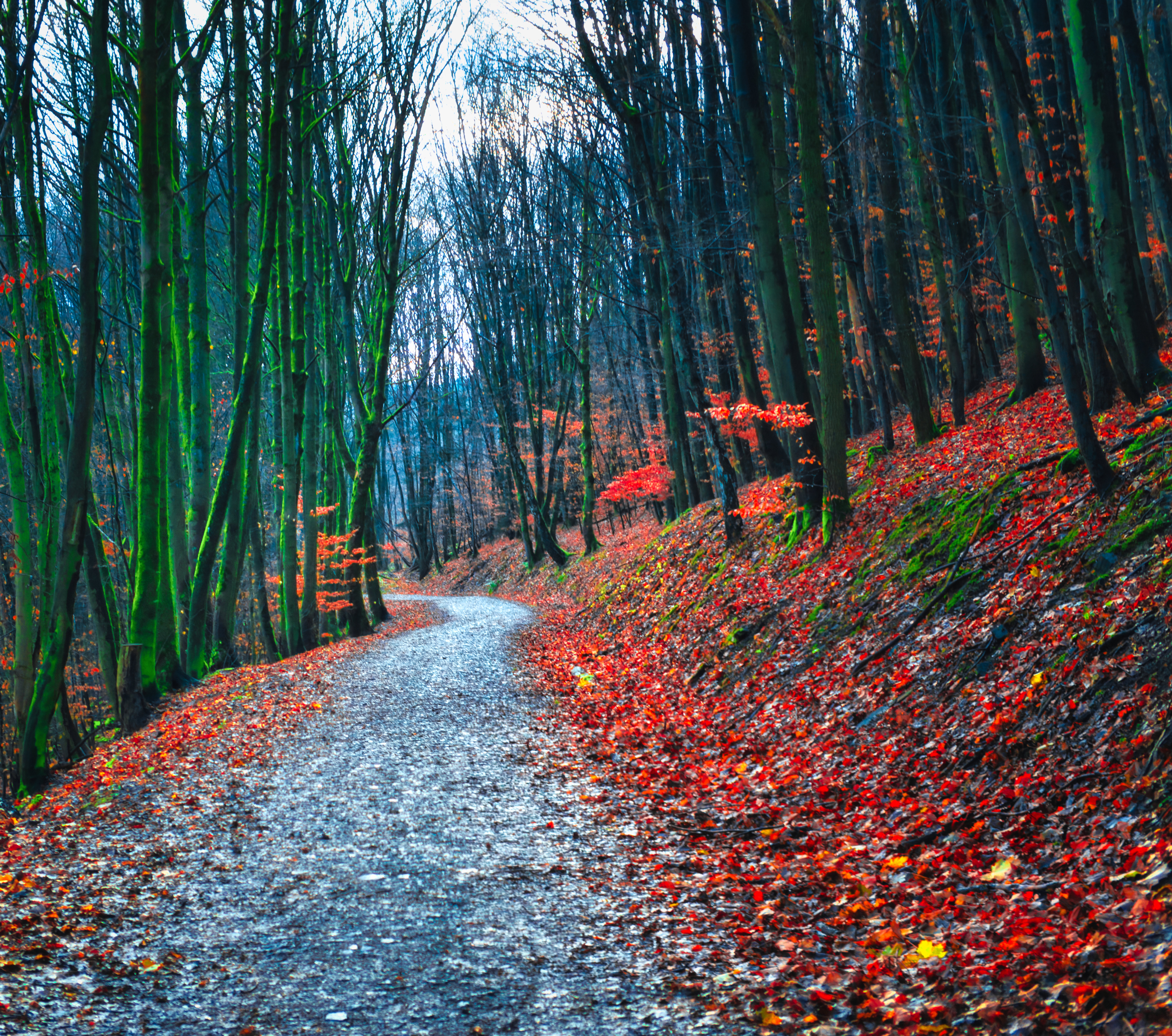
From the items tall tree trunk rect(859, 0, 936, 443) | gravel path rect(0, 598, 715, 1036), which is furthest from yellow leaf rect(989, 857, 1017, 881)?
tall tree trunk rect(859, 0, 936, 443)

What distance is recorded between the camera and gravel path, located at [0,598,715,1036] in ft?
11.0

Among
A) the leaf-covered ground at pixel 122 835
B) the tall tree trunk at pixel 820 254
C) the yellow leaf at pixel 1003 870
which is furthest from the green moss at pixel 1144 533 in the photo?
the leaf-covered ground at pixel 122 835

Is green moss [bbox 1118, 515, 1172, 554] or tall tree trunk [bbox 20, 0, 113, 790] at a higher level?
tall tree trunk [bbox 20, 0, 113, 790]

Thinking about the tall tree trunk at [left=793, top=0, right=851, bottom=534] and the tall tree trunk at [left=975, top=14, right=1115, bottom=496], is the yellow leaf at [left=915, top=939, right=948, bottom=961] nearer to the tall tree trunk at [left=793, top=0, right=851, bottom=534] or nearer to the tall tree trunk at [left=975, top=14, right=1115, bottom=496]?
the tall tree trunk at [left=975, top=14, right=1115, bottom=496]

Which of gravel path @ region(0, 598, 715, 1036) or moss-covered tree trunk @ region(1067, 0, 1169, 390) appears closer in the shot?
gravel path @ region(0, 598, 715, 1036)

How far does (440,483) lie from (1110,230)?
37883 millimetres

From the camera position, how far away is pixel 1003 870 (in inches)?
157

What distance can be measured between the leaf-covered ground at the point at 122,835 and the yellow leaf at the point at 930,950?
3576 mm

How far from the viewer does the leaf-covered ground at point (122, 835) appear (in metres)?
3.67

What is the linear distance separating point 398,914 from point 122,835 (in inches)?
100

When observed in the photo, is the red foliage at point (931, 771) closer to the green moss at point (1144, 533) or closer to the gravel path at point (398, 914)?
the green moss at point (1144, 533)

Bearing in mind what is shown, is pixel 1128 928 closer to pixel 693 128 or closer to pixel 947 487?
pixel 947 487

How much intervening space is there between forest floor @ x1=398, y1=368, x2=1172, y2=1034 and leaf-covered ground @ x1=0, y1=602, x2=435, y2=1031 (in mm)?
2767

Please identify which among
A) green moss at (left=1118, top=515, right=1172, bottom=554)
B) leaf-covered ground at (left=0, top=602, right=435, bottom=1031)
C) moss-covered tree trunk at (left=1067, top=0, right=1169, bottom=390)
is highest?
moss-covered tree trunk at (left=1067, top=0, right=1169, bottom=390)
